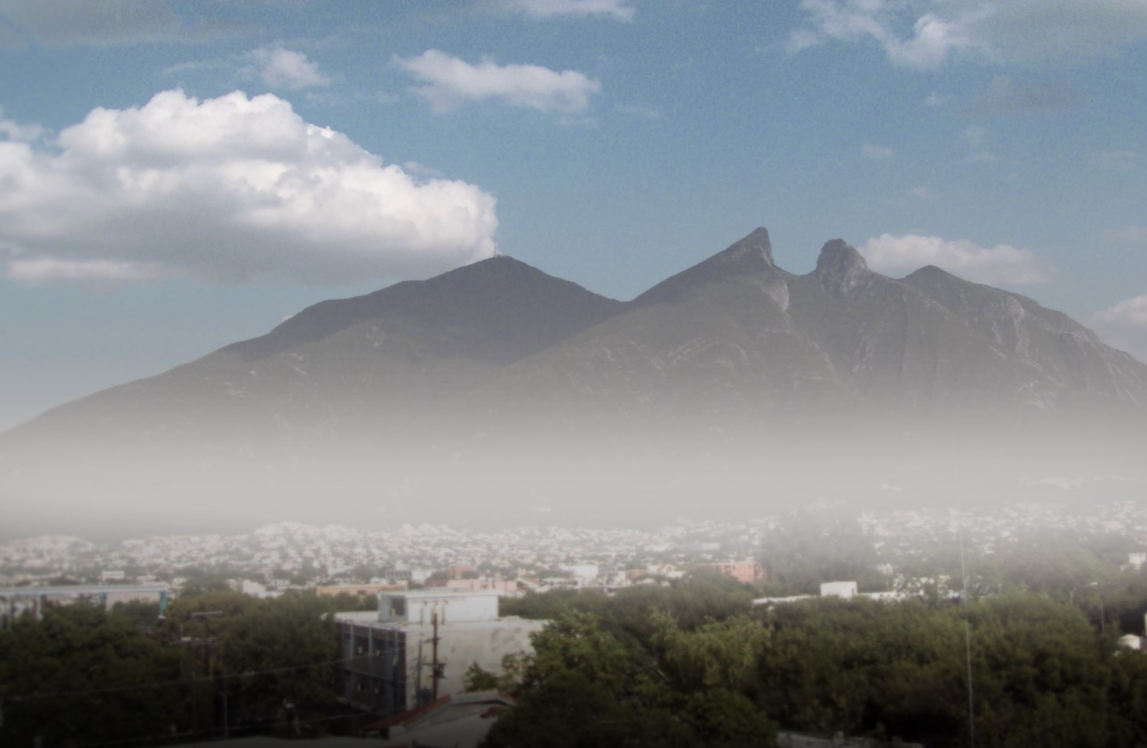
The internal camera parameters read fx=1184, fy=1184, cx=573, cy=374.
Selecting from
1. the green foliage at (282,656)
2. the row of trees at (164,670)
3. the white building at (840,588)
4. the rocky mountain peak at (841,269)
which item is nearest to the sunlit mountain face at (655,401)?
the rocky mountain peak at (841,269)

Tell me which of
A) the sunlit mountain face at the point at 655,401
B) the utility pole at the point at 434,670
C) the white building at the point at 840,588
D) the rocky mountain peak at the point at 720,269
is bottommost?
the utility pole at the point at 434,670

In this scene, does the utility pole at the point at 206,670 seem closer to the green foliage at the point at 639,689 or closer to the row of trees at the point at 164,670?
the row of trees at the point at 164,670

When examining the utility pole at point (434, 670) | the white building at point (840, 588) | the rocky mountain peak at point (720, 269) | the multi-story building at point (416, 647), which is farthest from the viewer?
the rocky mountain peak at point (720, 269)

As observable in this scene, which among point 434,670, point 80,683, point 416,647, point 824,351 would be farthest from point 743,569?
point 824,351

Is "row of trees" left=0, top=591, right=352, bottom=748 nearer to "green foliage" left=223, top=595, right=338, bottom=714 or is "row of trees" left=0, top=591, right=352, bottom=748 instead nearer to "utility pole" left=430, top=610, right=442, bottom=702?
"green foliage" left=223, top=595, right=338, bottom=714

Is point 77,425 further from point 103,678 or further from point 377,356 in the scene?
point 377,356

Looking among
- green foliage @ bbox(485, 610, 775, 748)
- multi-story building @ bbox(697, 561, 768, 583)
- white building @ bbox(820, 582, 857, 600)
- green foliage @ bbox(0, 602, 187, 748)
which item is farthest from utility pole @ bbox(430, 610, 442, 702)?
multi-story building @ bbox(697, 561, 768, 583)
